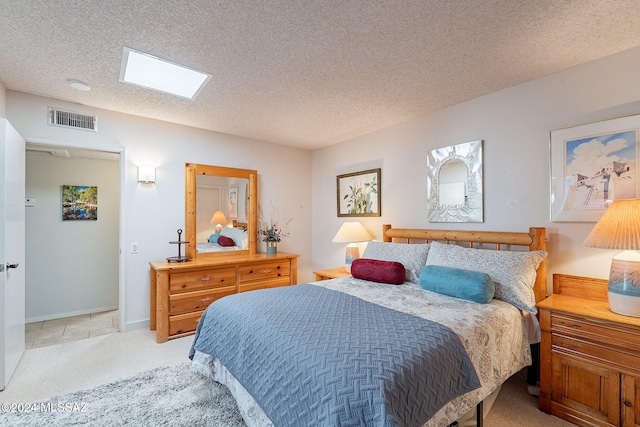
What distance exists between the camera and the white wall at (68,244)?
146 inches

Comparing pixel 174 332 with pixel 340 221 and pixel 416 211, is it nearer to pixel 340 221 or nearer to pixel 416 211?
pixel 340 221

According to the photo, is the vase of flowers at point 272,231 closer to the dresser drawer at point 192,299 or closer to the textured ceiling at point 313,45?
the dresser drawer at point 192,299

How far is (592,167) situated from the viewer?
2.13 meters

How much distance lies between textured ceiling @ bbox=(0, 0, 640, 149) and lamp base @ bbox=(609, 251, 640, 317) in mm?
1462

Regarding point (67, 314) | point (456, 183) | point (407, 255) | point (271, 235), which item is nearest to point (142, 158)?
point (271, 235)

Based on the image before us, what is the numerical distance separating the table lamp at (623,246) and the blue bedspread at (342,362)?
1.13m

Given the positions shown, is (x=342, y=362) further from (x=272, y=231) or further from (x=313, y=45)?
(x=272, y=231)

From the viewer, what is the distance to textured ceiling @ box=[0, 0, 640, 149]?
5.34ft

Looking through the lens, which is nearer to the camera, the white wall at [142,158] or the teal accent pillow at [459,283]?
the teal accent pillow at [459,283]

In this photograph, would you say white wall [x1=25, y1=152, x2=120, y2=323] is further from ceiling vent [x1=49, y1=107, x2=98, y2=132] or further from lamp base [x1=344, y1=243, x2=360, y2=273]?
lamp base [x1=344, y1=243, x2=360, y2=273]

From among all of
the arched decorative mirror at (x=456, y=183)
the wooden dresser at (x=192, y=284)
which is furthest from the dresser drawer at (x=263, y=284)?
the arched decorative mirror at (x=456, y=183)

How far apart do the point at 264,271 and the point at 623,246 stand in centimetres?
333

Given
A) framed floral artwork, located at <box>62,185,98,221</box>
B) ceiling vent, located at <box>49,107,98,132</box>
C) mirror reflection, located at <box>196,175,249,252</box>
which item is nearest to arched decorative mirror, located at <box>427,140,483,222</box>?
mirror reflection, located at <box>196,175,249,252</box>

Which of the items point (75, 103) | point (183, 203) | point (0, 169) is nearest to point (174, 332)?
point (183, 203)
